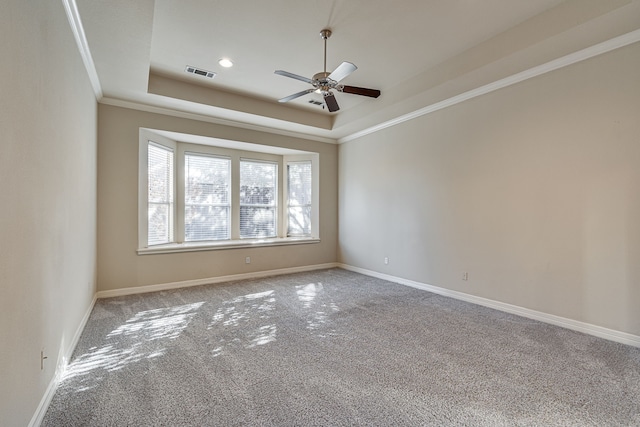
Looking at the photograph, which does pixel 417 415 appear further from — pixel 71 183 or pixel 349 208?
pixel 349 208

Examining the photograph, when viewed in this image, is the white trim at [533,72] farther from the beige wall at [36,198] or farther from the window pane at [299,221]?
the beige wall at [36,198]

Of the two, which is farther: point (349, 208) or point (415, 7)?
point (349, 208)

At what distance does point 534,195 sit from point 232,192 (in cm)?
495

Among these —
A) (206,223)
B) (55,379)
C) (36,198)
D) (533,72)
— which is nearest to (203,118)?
(206,223)

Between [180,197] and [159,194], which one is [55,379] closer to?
[159,194]

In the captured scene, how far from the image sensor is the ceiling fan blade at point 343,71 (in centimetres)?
282

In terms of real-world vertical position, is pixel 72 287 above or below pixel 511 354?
above

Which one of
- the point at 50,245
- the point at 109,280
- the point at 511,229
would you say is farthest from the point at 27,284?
the point at 511,229

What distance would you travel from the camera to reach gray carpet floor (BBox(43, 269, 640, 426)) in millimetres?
1845

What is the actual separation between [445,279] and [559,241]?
5.11 feet

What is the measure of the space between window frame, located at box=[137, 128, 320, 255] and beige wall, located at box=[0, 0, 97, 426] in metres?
1.78

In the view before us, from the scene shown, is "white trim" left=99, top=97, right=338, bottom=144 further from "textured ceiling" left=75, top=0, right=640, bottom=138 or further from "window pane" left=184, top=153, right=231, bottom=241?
"window pane" left=184, top=153, right=231, bottom=241

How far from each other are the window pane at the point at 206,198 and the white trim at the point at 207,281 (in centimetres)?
88

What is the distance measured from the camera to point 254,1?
8.94 feet
